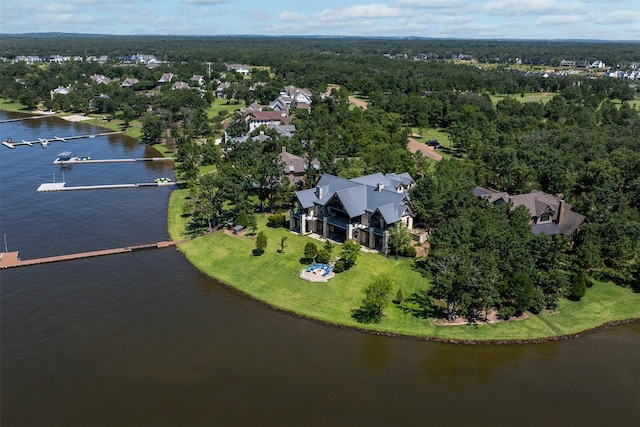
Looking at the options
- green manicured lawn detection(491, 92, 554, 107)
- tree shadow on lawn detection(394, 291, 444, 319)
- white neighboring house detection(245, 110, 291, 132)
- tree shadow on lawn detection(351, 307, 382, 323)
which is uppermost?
green manicured lawn detection(491, 92, 554, 107)

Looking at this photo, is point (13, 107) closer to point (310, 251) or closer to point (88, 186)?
point (88, 186)

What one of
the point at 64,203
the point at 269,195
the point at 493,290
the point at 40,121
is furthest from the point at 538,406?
the point at 40,121

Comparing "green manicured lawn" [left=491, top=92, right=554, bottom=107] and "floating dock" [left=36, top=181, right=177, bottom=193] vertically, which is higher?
"green manicured lawn" [left=491, top=92, right=554, bottom=107]

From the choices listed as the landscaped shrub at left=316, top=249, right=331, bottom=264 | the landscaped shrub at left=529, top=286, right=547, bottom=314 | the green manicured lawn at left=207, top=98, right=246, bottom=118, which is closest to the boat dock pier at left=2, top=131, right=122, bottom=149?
the green manicured lawn at left=207, top=98, right=246, bottom=118

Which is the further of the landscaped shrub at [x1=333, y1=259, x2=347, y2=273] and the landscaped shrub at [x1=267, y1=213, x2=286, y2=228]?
the landscaped shrub at [x1=267, y1=213, x2=286, y2=228]

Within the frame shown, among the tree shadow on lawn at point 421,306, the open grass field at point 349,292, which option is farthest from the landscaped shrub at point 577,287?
the tree shadow on lawn at point 421,306

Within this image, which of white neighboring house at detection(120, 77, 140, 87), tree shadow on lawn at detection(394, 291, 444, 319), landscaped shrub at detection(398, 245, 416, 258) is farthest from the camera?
white neighboring house at detection(120, 77, 140, 87)

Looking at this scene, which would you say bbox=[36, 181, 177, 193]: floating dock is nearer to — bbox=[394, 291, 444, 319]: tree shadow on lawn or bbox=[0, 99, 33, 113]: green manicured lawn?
bbox=[394, 291, 444, 319]: tree shadow on lawn

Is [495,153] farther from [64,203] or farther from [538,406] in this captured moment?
[64,203]
